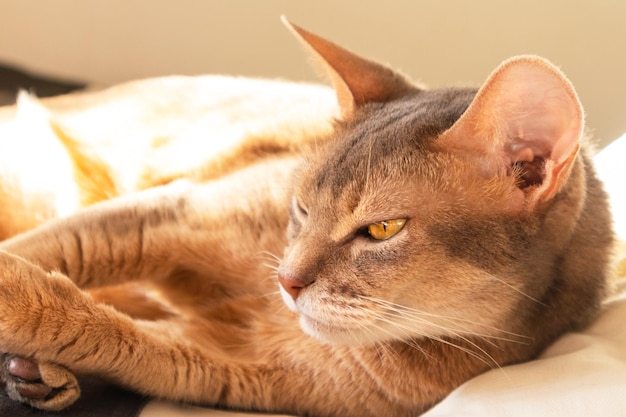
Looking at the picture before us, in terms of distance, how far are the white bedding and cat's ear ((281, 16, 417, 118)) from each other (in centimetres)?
55

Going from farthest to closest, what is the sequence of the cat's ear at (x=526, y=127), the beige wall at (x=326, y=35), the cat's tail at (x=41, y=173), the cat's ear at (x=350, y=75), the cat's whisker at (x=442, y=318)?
1. the beige wall at (x=326, y=35)
2. the cat's tail at (x=41, y=173)
3. the cat's ear at (x=350, y=75)
4. the cat's whisker at (x=442, y=318)
5. the cat's ear at (x=526, y=127)

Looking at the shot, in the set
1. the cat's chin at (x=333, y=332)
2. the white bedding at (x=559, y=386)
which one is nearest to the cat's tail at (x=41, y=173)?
the white bedding at (x=559, y=386)

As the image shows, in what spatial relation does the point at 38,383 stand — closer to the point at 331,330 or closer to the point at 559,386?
the point at 331,330

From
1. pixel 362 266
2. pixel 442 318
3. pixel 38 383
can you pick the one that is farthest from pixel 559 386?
pixel 38 383

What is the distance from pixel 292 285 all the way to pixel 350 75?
0.46m

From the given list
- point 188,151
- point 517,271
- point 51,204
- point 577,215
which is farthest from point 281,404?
point 51,204

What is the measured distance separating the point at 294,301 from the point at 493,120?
41 cm

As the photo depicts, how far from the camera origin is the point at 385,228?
998 mm

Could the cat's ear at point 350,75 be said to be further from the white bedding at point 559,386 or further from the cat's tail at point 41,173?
the cat's tail at point 41,173

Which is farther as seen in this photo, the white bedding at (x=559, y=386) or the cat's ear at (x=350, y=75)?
the cat's ear at (x=350, y=75)

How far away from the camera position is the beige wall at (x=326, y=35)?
2.41 metres

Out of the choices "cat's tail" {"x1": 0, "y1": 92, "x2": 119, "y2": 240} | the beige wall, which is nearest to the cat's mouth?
"cat's tail" {"x1": 0, "y1": 92, "x2": 119, "y2": 240}

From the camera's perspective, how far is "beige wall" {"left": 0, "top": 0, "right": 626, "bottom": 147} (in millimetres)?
2408

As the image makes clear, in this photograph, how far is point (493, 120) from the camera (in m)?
0.95
